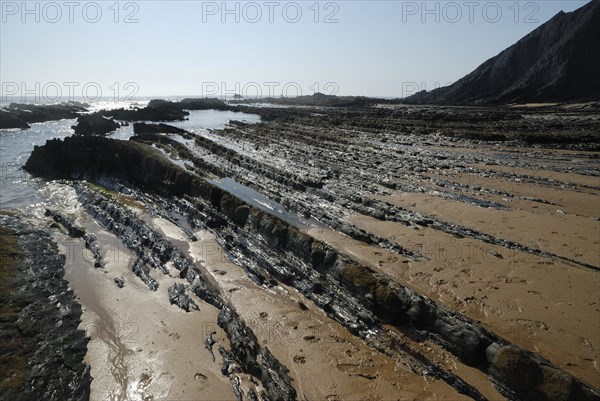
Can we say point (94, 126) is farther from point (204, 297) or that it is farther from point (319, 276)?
point (319, 276)

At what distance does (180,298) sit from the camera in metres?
13.1

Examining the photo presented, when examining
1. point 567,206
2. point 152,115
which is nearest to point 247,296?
point 567,206

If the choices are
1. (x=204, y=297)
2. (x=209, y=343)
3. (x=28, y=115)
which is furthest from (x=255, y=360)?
(x=28, y=115)


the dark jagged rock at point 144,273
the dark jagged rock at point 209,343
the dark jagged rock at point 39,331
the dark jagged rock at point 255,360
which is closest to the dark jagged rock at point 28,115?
the dark jagged rock at point 39,331

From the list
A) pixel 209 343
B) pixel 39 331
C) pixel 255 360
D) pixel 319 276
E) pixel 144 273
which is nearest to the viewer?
pixel 255 360

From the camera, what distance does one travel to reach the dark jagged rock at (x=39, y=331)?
9.13m

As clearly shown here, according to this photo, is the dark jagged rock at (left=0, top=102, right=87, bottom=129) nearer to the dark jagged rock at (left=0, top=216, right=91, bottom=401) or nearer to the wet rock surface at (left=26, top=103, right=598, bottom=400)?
the wet rock surface at (left=26, top=103, right=598, bottom=400)

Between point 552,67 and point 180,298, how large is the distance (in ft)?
376

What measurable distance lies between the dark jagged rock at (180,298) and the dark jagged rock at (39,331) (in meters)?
2.99

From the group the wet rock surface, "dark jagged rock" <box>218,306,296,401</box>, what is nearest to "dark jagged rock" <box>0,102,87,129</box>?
the wet rock surface

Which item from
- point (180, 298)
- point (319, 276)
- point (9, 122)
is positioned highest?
point (9, 122)

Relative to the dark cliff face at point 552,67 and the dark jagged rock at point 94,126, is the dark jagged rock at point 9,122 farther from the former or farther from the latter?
the dark cliff face at point 552,67

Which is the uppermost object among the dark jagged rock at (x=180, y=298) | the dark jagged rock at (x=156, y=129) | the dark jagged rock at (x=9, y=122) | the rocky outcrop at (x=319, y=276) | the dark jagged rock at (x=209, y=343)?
the dark jagged rock at (x=9, y=122)

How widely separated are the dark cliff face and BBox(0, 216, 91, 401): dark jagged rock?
334 feet
